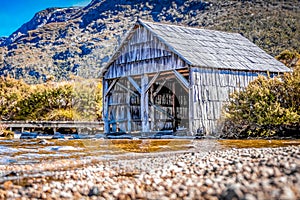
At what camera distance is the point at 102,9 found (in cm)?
12756

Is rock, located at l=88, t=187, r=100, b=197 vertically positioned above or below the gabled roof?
below

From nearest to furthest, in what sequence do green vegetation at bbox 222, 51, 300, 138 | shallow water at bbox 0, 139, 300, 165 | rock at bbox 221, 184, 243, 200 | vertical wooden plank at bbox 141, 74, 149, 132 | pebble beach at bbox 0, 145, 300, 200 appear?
rock at bbox 221, 184, 243, 200 → pebble beach at bbox 0, 145, 300, 200 → shallow water at bbox 0, 139, 300, 165 → green vegetation at bbox 222, 51, 300, 138 → vertical wooden plank at bbox 141, 74, 149, 132

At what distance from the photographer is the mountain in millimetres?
56406

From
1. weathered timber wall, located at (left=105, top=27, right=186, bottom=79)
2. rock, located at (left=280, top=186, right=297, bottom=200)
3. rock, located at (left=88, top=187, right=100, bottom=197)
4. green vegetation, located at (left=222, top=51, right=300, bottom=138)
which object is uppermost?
weathered timber wall, located at (left=105, top=27, right=186, bottom=79)

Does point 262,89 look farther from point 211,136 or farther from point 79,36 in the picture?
point 79,36

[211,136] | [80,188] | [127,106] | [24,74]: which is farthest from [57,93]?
[24,74]

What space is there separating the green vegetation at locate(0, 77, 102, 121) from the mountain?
1774mm

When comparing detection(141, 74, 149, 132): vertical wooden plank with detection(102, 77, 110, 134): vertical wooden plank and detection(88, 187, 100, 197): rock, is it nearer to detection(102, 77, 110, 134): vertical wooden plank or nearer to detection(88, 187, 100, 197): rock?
detection(102, 77, 110, 134): vertical wooden plank

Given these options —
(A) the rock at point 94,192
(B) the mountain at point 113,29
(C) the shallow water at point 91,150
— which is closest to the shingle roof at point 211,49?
(C) the shallow water at point 91,150

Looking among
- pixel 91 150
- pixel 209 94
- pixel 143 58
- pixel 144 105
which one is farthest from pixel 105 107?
pixel 91 150

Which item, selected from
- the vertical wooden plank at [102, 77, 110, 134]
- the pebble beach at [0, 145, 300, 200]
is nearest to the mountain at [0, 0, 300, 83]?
the vertical wooden plank at [102, 77, 110, 134]

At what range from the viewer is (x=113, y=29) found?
108188 mm

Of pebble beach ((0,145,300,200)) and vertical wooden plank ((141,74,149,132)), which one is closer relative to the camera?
Answer: pebble beach ((0,145,300,200))

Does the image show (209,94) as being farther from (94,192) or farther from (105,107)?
(94,192)
